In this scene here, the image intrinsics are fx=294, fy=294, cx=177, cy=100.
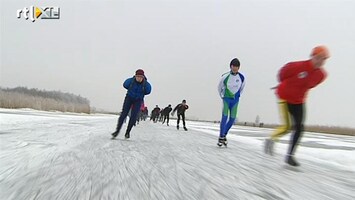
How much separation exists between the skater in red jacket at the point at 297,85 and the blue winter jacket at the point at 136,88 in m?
3.70

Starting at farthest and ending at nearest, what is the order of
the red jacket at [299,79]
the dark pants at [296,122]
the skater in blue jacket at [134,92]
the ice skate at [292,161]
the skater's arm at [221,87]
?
1. the skater in blue jacket at [134,92]
2. the skater's arm at [221,87]
3. the red jacket at [299,79]
4. the dark pants at [296,122]
5. the ice skate at [292,161]

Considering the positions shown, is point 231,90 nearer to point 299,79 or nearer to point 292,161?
point 299,79

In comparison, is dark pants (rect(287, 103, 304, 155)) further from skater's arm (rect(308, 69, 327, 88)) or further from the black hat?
the black hat

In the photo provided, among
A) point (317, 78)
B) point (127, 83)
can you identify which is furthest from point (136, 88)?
point (317, 78)

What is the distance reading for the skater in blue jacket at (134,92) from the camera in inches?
289

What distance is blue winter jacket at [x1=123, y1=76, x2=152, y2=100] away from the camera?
7.40 meters

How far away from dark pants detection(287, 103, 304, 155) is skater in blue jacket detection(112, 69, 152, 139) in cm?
390

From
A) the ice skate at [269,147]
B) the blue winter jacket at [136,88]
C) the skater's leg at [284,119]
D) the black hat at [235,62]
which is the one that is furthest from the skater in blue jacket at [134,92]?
the skater's leg at [284,119]

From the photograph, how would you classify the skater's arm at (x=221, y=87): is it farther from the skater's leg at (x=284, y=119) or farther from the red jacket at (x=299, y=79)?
the red jacket at (x=299, y=79)

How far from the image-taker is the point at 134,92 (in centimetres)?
746

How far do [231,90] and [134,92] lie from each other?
2422 mm

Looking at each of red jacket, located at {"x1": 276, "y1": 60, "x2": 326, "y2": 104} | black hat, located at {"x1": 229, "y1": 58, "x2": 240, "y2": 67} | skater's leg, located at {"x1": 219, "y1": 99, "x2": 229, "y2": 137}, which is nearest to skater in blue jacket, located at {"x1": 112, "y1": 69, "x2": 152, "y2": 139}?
skater's leg, located at {"x1": 219, "y1": 99, "x2": 229, "y2": 137}

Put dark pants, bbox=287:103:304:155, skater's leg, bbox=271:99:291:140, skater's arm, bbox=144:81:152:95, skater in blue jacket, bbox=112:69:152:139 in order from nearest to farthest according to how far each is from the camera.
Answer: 1. dark pants, bbox=287:103:304:155
2. skater's leg, bbox=271:99:291:140
3. skater in blue jacket, bbox=112:69:152:139
4. skater's arm, bbox=144:81:152:95

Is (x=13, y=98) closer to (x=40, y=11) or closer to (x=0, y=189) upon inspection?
(x=40, y=11)
